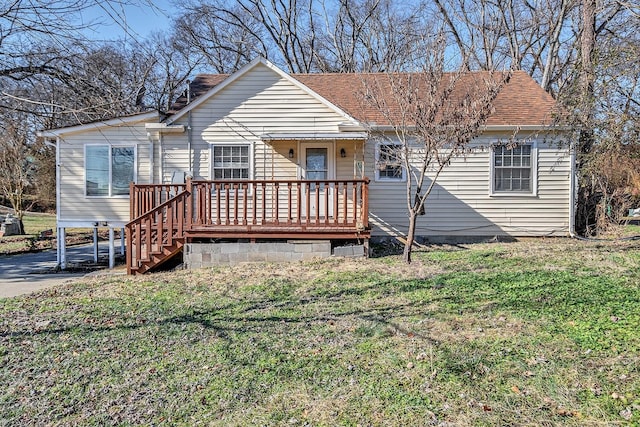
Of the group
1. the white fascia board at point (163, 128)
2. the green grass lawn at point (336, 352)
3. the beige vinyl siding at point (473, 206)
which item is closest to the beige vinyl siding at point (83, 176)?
the white fascia board at point (163, 128)

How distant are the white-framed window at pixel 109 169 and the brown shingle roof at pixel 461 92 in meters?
1.72

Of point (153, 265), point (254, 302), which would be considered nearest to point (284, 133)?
point (153, 265)

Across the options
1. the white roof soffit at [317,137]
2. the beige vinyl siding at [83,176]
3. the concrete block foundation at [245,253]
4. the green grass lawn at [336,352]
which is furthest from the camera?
the beige vinyl siding at [83,176]

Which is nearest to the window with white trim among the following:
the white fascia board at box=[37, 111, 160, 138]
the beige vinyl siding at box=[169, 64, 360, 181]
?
the beige vinyl siding at box=[169, 64, 360, 181]

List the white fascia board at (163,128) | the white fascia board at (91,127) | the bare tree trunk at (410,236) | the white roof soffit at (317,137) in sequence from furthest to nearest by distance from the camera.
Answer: the white fascia board at (163,128) → the white fascia board at (91,127) → the white roof soffit at (317,137) → the bare tree trunk at (410,236)

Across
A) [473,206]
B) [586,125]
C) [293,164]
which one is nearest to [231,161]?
[293,164]

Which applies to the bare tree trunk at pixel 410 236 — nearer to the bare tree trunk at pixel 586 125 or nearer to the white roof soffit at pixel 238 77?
the white roof soffit at pixel 238 77

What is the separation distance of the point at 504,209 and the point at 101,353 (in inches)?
371

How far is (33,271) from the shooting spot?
9.64 meters

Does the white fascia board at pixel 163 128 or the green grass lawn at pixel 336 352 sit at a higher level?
the white fascia board at pixel 163 128

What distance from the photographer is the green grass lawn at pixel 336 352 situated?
3.00 metres

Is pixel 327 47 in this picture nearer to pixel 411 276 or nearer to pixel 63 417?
pixel 411 276

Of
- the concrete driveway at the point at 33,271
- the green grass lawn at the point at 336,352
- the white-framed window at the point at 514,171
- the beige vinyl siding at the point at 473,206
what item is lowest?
the concrete driveway at the point at 33,271

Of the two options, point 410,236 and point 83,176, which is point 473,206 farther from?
point 83,176
